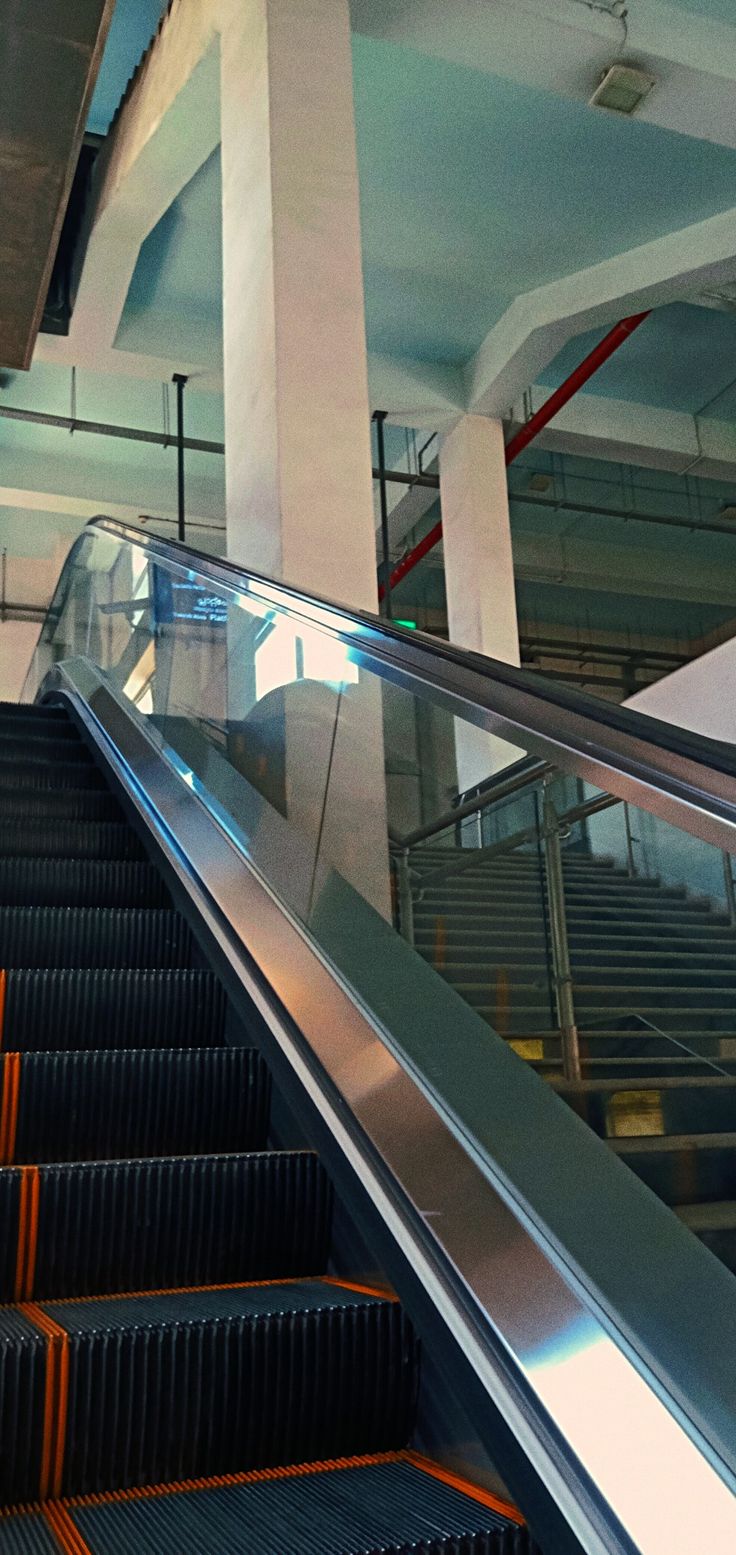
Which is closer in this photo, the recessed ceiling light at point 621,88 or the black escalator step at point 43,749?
the black escalator step at point 43,749

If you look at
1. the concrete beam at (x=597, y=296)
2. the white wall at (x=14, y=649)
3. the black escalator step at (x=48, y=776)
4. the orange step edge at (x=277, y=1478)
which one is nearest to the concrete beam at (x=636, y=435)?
the concrete beam at (x=597, y=296)

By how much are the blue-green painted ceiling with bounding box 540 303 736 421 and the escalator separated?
7640 millimetres

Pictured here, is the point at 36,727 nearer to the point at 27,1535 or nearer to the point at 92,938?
the point at 92,938

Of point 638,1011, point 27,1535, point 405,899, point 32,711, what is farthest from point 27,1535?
point 32,711

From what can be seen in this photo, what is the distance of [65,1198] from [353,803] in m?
0.87

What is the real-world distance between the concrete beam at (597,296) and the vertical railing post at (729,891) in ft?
23.4

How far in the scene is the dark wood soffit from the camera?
505 centimetres

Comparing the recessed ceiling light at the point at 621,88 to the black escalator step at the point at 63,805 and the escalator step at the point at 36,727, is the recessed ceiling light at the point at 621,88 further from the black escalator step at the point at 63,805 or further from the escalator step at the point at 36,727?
the black escalator step at the point at 63,805

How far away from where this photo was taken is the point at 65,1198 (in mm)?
2033

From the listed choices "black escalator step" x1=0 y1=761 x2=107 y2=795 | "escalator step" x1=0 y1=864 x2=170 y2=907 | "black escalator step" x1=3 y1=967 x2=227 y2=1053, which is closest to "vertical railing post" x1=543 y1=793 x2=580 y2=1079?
"black escalator step" x1=3 y1=967 x2=227 y2=1053

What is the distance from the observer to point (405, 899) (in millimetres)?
2127

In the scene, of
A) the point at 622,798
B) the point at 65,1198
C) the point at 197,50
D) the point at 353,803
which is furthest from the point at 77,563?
the point at 622,798

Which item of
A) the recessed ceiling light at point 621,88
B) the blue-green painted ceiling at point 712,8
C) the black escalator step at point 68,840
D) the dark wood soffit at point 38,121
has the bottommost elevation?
the black escalator step at point 68,840

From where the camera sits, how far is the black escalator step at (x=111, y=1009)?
8.86 ft
